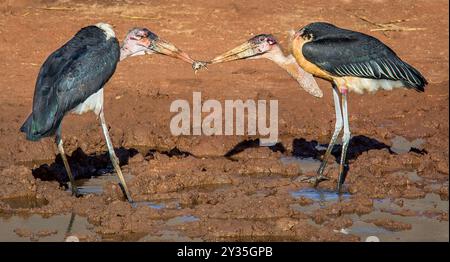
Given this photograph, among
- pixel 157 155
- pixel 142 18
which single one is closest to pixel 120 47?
pixel 157 155

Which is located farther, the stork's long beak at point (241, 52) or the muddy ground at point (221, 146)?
the stork's long beak at point (241, 52)

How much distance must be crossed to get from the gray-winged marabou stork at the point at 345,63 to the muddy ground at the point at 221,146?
2.44 feet

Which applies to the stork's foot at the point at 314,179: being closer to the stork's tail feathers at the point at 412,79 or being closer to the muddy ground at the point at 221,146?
the muddy ground at the point at 221,146

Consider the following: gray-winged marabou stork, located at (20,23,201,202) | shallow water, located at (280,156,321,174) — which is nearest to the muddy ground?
shallow water, located at (280,156,321,174)

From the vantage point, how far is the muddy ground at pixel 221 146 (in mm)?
8609

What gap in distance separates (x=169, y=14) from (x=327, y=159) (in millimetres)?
6266

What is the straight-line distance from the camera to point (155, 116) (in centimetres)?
1186

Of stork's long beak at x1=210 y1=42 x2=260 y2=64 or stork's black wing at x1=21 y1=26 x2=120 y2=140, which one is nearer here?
stork's black wing at x1=21 y1=26 x2=120 y2=140

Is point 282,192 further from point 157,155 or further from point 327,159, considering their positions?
point 157,155

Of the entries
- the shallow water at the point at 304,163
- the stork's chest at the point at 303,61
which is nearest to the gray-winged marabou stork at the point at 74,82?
the stork's chest at the point at 303,61

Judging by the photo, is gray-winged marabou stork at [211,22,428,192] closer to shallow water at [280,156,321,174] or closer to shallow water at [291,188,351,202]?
shallow water at [291,188,351,202]

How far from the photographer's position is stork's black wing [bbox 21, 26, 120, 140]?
8898 mm

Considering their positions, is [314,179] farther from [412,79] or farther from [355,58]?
[412,79]

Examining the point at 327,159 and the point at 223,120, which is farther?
the point at 223,120
